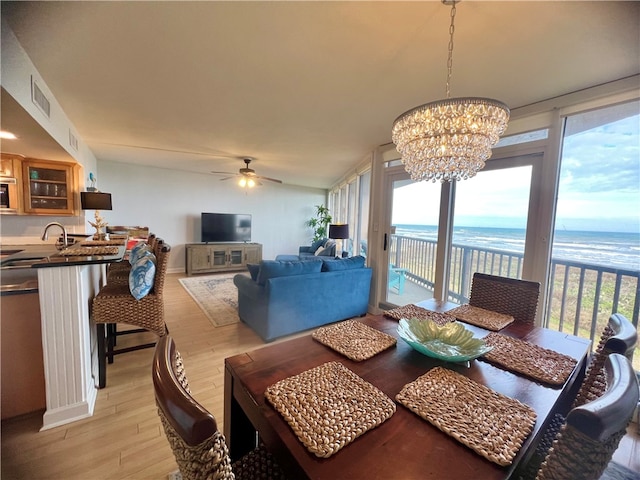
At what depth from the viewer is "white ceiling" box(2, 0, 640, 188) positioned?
1297mm

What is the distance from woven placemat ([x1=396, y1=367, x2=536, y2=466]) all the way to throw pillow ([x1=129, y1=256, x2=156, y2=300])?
1.91m

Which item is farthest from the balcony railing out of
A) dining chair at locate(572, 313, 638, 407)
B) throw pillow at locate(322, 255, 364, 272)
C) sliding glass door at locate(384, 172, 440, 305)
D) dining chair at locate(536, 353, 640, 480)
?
dining chair at locate(536, 353, 640, 480)

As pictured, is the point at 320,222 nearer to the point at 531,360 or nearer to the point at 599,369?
the point at 531,360

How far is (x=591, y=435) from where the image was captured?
19.0 inches

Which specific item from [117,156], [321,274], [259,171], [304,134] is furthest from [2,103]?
[259,171]

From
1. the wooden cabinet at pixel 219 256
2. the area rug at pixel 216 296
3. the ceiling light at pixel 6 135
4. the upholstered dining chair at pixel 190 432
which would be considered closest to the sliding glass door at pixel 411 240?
the area rug at pixel 216 296

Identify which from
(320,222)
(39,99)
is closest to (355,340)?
(39,99)

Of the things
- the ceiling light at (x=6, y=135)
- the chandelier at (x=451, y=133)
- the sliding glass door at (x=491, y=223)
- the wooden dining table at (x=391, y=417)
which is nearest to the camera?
the wooden dining table at (x=391, y=417)

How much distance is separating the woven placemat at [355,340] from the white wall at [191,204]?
17.9 ft

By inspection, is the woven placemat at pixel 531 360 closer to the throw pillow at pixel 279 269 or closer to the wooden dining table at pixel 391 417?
the wooden dining table at pixel 391 417

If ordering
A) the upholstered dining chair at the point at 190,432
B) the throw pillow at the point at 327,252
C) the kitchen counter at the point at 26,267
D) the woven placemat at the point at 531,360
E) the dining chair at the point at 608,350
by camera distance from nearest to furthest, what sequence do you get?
the upholstered dining chair at the point at 190,432 → the dining chair at the point at 608,350 → the woven placemat at the point at 531,360 → the kitchen counter at the point at 26,267 → the throw pillow at the point at 327,252

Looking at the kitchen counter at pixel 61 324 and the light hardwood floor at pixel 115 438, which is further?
the kitchen counter at pixel 61 324

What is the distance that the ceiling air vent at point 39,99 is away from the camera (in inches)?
72.4

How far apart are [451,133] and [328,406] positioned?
4.42 ft
